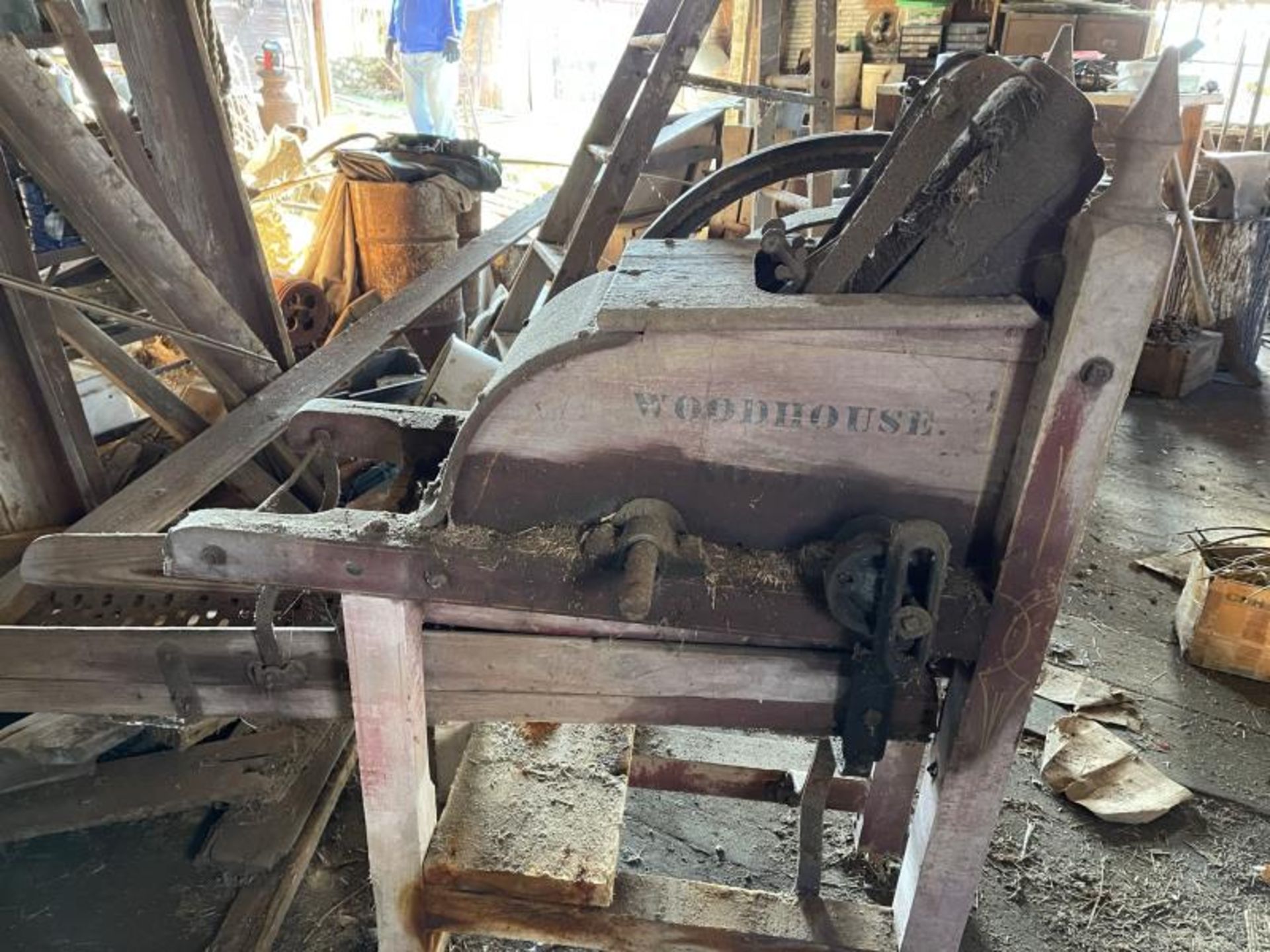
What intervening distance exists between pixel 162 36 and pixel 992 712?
2701 millimetres

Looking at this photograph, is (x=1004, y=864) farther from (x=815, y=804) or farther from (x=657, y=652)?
(x=657, y=652)

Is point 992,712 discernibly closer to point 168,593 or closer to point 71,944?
point 168,593

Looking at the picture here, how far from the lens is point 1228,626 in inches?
104

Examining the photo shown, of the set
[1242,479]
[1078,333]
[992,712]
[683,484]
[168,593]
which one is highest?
[1078,333]

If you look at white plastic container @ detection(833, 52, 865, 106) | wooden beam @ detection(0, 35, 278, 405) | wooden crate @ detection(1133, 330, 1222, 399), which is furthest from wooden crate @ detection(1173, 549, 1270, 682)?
white plastic container @ detection(833, 52, 865, 106)

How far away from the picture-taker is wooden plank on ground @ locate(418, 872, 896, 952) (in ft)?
4.53

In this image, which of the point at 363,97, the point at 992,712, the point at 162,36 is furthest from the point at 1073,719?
the point at 363,97

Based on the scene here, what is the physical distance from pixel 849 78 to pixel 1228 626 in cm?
485

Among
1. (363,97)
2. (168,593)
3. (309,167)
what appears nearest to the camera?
(168,593)

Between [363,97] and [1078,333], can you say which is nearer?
[1078,333]

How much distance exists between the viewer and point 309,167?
20.3 feet

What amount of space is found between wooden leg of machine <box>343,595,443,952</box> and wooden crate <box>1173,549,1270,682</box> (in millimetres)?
2409

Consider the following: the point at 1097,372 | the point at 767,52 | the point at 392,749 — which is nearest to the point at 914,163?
the point at 1097,372

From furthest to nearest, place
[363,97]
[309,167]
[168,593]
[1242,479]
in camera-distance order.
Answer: [363,97] → [309,167] → [1242,479] → [168,593]
